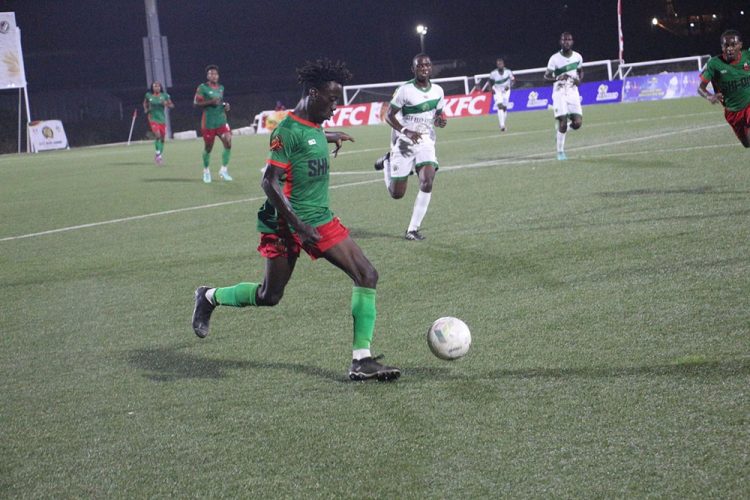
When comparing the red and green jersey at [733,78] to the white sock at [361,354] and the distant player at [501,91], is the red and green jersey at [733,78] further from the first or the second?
the distant player at [501,91]

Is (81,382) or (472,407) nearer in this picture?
(472,407)

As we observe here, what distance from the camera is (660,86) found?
42344mm

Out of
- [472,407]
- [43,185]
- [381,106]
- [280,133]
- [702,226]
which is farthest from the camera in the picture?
[381,106]

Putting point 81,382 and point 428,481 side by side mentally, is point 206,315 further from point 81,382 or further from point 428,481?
point 428,481

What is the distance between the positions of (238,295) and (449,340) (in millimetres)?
1760

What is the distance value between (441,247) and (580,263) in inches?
83.4

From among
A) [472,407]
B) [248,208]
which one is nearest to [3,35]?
[248,208]

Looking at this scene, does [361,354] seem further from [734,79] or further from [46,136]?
[46,136]

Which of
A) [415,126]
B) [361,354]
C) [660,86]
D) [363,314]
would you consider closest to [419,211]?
[415,126]

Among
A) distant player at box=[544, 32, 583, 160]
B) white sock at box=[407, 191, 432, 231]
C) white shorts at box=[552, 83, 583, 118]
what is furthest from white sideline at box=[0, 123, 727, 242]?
white sock at box=[407, 191, 432, 231]

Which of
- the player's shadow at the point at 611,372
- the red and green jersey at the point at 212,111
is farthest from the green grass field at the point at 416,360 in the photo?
the red and green jersey at the point at 212,111

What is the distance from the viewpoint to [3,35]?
40.3 metres

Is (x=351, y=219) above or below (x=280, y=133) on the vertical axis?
below

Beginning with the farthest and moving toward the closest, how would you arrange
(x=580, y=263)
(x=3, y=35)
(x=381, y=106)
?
(x=381, y=106) < (x=3, y=35) < (x=580, y=263)
